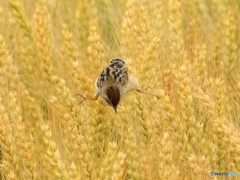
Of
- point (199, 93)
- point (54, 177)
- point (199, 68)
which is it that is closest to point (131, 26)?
point (199, 68)

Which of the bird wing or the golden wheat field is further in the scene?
the bird wing

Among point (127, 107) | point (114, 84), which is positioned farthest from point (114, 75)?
point (127, 107)

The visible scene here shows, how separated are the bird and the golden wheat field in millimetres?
28

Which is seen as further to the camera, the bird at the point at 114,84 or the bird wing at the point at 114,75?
the bird wing at the point at 114,75

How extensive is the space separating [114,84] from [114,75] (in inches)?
1.8

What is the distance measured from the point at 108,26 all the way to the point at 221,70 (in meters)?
1.01

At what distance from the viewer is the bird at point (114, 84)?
219 centimetres

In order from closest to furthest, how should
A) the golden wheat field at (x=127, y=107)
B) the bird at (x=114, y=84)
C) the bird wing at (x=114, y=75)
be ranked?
the golden wheat field at (x=127, y=107), the bird at (x=114, y=84), the bird wing at (x=114, y=75)

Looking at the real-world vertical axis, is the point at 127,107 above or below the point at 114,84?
below

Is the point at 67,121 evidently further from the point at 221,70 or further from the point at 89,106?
the point at 221,70

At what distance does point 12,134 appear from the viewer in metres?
2.13

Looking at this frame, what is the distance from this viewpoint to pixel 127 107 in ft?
7.07

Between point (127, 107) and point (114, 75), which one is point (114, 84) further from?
point (127, 107)

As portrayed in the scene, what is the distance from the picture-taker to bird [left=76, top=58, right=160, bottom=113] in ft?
7.19
